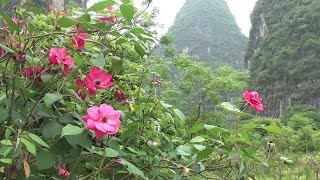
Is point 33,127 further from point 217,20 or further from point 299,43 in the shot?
point 217,20

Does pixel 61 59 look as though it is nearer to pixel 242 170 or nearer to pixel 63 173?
pixel 63 173

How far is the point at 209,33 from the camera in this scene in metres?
59.2

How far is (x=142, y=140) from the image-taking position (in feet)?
3.44

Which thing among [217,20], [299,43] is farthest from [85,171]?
[217,20]

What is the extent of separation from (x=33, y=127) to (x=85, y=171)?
0.25 m

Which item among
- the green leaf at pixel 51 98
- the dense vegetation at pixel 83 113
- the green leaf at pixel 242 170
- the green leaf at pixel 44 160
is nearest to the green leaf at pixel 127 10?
the dense vegetation at pixel 83 113

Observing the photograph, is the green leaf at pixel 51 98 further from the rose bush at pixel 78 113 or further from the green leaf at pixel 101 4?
the green leaf at pixel 101 4

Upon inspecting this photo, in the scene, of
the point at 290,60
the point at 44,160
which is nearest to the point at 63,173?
the point at 44,160

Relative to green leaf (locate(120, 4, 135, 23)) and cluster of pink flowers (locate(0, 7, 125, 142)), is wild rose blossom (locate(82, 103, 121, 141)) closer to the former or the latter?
cluster of pink flowers (locate(0, 7, 125, 142))

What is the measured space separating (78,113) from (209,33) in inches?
2342

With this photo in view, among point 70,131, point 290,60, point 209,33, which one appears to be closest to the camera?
point 70,131

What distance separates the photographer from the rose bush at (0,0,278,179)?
709 mm

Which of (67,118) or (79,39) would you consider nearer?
(67,118)

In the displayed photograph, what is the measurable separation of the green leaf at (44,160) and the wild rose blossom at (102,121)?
0.31ft
